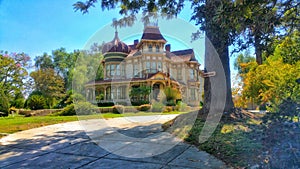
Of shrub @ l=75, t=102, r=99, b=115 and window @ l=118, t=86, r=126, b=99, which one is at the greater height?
window @ l=118, t=86, r=126, b=99

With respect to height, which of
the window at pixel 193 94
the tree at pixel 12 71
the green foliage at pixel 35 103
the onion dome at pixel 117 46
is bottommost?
the green foliage at pixel 35 103

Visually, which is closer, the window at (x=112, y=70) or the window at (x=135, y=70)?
the window at (x=135, y=70)

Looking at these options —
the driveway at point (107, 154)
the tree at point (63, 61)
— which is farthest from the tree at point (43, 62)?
the driveway at point (107, 154)

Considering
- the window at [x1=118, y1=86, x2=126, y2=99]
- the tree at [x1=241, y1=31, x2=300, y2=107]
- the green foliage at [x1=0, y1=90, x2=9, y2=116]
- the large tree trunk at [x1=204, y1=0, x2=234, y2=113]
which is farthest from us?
the window at [x1=118, y1=86, x2=126, y2=99]

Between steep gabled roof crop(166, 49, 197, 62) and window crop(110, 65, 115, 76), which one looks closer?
window crop(110, 65, 115, 76)

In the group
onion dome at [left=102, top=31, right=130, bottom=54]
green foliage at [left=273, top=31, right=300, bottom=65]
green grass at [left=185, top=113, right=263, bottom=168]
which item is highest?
onion dome at [left=102, top=31, right=130, bottom=54]

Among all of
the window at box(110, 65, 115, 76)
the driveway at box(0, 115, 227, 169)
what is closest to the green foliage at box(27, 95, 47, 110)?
the window at box(110, 65, 115, 76)

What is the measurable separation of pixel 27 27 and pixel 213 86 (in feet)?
22.4

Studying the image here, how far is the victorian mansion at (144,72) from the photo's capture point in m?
23.8

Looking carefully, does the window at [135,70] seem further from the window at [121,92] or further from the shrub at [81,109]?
the shrub at [81,109]

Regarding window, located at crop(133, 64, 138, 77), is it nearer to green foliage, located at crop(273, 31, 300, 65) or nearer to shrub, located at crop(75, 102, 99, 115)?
shrub, located at crop(75, 102, 99, 115)

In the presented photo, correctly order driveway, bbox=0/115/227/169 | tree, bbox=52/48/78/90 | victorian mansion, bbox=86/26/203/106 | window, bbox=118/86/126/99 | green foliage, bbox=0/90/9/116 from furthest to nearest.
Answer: tree, bbox=52/48/78/90
window, bbox=118/86/126/99
victorian mansion, bbox=86/26/203/106
green foliage, bbox=0/90/9/116
driveway, bbox=0/115/227/169

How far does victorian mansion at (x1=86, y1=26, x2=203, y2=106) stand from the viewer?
23.8m

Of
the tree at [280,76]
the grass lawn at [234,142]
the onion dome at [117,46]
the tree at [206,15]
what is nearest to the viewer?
the grass lawn at [234,142]
